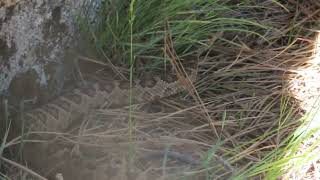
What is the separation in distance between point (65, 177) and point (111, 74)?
0.62 metres

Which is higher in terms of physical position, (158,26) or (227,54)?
(158,26)

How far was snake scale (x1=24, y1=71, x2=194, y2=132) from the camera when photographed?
2.24 metres

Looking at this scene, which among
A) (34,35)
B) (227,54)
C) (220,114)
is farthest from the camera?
(227,54)

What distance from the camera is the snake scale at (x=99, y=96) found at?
2242 millimetres

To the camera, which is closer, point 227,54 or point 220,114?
point 220,114

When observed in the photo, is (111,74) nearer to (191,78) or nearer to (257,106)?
(191,78)

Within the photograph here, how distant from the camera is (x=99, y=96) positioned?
2375 mm

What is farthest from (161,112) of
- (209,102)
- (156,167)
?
(156,167)

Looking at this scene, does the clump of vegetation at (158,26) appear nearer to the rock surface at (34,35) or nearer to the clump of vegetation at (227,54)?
the clump of vegetation at (227,54)

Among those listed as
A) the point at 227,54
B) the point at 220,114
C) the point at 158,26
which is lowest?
the point at 220,114

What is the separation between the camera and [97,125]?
7.32 feet

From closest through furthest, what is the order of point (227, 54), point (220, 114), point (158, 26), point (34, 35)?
1. point (34, 35)
2. point (220, 114)
3. point (158, 26)
4. point (227, 54)

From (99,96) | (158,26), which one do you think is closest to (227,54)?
(158,26)

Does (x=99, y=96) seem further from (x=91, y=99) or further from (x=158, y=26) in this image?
(x=158, y=26)
